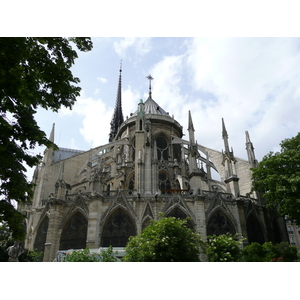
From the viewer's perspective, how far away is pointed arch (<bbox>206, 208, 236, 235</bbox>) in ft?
69.2

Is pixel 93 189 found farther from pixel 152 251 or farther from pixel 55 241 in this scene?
pixel 152 251

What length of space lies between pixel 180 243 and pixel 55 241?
12105mm

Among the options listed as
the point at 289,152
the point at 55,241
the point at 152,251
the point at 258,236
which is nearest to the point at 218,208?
the point at 258,236

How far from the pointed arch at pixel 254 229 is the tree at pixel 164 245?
11.5 metres

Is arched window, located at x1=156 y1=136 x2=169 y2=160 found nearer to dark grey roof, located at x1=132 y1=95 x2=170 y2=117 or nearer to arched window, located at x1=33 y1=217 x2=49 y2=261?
dark grey roof, located at x1=132 y1=95 x2=170 y2=117

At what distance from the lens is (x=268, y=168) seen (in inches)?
812

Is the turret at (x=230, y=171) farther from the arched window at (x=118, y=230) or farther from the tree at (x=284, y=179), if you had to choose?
the arched window at (x=118, y=230)

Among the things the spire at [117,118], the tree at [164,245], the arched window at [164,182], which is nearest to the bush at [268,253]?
the tree at [164,245]

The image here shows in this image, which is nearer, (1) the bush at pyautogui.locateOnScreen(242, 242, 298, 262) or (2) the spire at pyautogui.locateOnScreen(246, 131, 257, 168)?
(1) the bush at pyautogui.locateOnScreen(242, 242, 298, 262)

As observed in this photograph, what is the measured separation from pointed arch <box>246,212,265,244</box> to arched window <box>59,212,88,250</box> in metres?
13.6

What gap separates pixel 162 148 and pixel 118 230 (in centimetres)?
1501

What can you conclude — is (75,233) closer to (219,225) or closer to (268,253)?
(219,225)

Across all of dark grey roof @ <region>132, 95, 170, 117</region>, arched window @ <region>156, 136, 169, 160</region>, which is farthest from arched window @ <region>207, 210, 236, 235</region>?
dark grey roof @ <region>132, 95, 170, 117</region>

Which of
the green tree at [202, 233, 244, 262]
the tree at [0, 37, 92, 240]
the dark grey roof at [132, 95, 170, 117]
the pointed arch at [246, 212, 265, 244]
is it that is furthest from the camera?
the dark grey roof at [132, 95, 170, 117]
